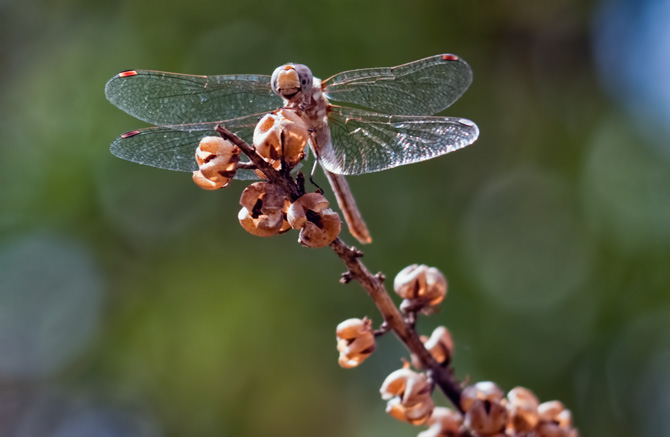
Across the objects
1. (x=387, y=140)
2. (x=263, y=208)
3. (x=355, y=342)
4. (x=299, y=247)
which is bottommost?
(x=299, y=247)

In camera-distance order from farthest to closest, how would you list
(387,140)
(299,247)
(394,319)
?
1. (299,247)
2. (387,140)
3. (394,319)

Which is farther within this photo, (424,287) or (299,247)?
(299,247)

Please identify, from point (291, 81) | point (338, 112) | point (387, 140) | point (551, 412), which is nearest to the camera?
point (551, 412)

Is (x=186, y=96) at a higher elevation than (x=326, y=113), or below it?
higher

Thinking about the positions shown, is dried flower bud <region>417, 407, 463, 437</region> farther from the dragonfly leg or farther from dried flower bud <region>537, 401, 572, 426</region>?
the dragonfly leg

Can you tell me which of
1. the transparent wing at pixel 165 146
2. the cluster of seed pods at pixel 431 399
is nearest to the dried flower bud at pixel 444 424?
the cluster of seed pods at pixel 431 399

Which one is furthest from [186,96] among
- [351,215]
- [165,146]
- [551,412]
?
[551,412]

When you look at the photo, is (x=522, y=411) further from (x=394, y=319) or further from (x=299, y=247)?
(x=299, y=247)

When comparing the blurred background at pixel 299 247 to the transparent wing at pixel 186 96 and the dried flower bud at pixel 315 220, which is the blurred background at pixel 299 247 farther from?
the dried flower bud at pixel 315 220
